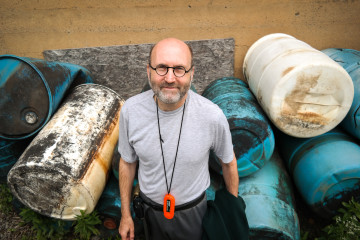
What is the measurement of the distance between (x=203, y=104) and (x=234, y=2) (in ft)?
8.36

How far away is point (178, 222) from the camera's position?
1.58 metres

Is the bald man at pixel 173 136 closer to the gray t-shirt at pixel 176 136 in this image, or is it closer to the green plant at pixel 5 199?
the gray t-shirt at pixel 176 136

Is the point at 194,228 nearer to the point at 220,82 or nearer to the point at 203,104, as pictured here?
the point at 203,104

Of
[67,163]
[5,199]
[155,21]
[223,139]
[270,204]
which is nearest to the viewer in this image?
[223,139]

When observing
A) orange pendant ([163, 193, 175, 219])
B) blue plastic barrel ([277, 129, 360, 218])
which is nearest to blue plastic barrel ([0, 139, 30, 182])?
orange pendant ([163, 193, 175, 219])

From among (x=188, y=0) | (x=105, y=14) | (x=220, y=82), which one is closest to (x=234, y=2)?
(x=188, y=0)

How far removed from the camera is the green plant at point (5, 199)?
111 inches

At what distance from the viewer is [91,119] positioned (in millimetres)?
2314

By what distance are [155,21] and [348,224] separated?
10.9 ft

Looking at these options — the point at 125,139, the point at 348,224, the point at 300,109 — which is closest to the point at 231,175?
the point at 125,139

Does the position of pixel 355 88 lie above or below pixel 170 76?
below

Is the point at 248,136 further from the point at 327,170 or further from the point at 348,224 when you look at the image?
the point at 348,224

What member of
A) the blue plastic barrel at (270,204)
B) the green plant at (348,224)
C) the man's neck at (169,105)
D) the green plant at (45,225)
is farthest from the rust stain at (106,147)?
the green plant at (348,224)

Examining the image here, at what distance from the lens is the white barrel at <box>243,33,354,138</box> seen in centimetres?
204
